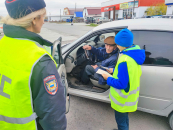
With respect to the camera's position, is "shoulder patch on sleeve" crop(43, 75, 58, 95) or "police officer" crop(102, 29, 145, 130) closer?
"shoulder patch on sleeve" crop(43, 75, 58, 95)

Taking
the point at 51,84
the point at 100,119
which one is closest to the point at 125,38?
the point at 51,84

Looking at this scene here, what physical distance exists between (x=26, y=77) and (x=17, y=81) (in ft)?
0.21

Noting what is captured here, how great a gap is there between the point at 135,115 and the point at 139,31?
1617 mm

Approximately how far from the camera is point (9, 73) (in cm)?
92

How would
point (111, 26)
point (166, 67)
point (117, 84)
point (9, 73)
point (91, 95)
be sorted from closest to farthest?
point (9, 73) < point (117, 84) < point (166, 67) < point (111, 26) < point (91, 95)

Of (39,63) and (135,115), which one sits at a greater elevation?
(39,63)

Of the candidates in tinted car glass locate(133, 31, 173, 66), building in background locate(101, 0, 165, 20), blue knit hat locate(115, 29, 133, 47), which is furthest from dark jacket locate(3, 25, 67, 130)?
building in background locate(101, 0, 165, 20)

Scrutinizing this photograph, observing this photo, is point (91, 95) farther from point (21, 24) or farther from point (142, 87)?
point (21, 24)

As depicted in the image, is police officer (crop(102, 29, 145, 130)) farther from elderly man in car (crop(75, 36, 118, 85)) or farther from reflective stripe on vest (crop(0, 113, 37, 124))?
reflective stripe on vest (crop(0, 113, 37, 124))

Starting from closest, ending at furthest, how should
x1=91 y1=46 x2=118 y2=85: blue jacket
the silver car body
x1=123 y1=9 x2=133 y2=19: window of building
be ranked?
the silver car body → x1=91 y1=46 x2=118 y2=85: blue jacket → x1=123 y1=9 x2=133 y2=19: window of building

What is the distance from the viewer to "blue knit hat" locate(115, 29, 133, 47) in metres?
1.67

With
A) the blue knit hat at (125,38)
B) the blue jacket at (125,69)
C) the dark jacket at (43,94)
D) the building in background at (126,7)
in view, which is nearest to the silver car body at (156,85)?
the blue jacket at (125,69)

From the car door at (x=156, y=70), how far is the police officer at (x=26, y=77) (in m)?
1.58

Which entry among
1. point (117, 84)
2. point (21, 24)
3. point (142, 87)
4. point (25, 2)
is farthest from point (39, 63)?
point (142, 87)
